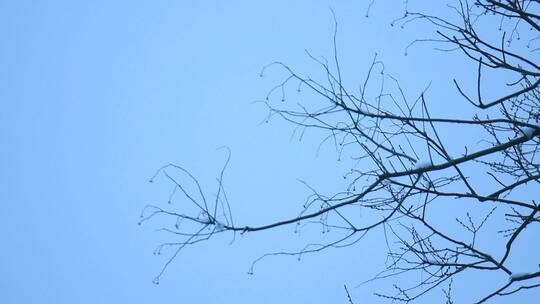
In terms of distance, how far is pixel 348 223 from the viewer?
2.66 metres

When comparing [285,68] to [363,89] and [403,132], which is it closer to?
[363,89]

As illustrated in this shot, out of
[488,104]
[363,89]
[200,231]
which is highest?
[363,89]

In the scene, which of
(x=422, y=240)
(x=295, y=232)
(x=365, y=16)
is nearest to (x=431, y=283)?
(x=422, y=240)

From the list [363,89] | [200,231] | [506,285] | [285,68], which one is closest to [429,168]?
[363,89]

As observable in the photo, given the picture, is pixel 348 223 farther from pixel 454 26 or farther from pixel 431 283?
pixel 454 26

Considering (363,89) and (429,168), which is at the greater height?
(363,89)

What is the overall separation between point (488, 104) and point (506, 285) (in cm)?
89

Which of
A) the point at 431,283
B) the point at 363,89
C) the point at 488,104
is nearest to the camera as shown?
the point at 488,104

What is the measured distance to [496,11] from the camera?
2.55 metres

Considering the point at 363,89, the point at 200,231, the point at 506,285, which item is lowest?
the point at 506,285

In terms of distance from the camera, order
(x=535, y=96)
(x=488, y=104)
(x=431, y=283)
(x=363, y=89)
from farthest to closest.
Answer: (x=535, y=96) → (x=431, y=283) → (x=363, y=89) → (x=488, y=104)

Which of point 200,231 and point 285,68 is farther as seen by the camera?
point 285,68

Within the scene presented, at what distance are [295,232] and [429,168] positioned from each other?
740 millimetres

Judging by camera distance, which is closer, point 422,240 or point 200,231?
point 200,231
